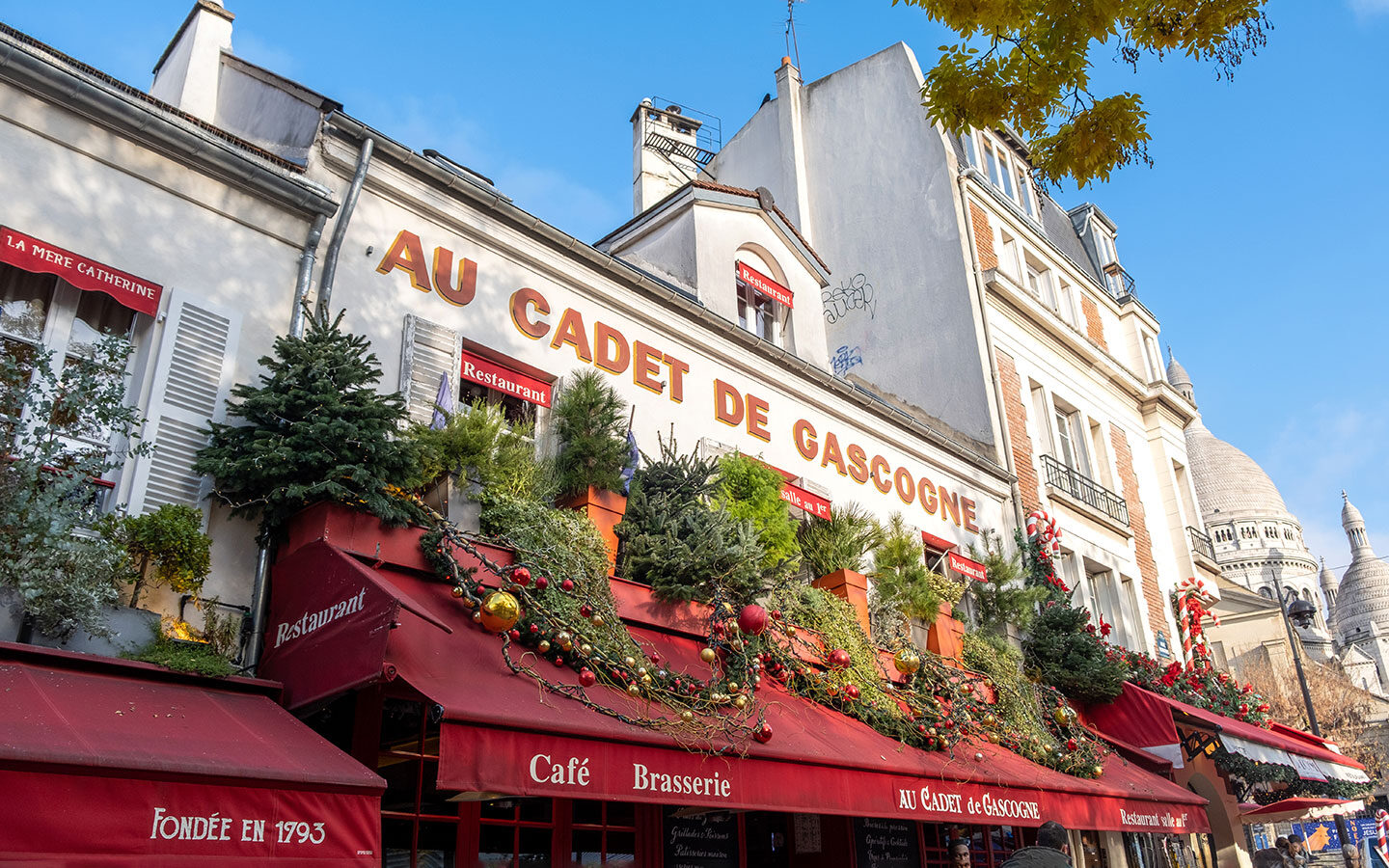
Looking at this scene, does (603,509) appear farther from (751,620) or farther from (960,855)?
(960,855)

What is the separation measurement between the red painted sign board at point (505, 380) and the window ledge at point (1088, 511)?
9423 millimetres

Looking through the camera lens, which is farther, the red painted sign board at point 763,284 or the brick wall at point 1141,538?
the brick wall at point 1141,538

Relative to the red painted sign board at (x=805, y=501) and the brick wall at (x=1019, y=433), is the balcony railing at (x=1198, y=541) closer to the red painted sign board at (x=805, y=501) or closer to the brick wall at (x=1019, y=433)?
the brick wall at (x=1019, y=433)

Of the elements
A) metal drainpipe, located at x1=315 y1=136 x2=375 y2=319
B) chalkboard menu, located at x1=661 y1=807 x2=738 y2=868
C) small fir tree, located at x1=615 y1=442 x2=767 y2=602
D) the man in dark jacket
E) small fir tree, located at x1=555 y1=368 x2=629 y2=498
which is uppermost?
metal drainpipe, located at x1=315 y1=136 x2=375 y2=319

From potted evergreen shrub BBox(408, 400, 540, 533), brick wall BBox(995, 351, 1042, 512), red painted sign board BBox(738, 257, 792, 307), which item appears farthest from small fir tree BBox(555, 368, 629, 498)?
brick wall BBox(995, 351, 1042, 512)

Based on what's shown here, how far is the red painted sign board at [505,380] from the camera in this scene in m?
8.46

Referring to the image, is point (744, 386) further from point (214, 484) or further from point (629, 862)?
point (214, 484)

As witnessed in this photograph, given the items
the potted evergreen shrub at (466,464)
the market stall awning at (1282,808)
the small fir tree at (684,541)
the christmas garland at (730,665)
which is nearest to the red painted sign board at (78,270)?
the potted evergreen shrub at (466,464)

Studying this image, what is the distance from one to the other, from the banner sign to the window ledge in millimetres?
5471

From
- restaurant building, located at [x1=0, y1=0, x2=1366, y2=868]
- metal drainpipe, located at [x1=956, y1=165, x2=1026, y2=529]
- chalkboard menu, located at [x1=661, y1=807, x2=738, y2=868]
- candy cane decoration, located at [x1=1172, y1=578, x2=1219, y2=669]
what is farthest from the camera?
candy cane decoration, located at [x1=1172, y1=578, x2=1219, y2=669]

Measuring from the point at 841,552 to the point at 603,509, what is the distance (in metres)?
3.35

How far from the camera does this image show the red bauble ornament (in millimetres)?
7969

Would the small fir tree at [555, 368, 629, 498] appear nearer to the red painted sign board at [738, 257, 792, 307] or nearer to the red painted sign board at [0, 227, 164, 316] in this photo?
the red painted sign board at [0, 227, 164, 316]

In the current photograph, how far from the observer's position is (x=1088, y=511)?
16219mm
